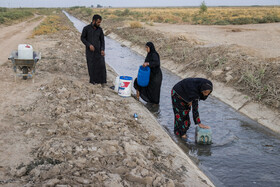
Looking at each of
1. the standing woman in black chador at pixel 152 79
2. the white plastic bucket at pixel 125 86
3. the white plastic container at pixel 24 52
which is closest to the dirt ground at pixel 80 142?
the white plastic bucket at pixel 125 86

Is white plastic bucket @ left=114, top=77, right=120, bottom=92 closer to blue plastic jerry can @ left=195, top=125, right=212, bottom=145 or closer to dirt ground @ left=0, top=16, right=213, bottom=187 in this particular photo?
dirt ground @ left=0, top=16, right=213, bottom=187

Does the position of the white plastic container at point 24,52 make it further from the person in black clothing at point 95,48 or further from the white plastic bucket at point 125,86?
the white plastic bucket at point 125,86

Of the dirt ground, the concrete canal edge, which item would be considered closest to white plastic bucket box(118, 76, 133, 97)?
the dirt ground

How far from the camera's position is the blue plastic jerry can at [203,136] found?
5.52 m

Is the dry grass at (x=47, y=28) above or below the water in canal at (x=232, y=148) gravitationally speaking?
above

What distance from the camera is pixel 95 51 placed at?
7.63m

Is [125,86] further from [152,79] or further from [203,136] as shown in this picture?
[203,136]

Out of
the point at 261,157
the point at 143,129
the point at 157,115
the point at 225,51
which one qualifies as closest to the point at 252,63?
the point at 225,51

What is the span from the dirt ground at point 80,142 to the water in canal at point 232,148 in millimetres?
471

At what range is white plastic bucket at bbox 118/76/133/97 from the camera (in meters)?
7.22

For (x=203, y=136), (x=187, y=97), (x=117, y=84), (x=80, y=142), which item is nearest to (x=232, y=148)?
(x=203, y=136)

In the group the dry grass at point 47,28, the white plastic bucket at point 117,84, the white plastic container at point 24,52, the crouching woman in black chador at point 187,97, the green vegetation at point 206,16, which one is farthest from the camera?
the green vegetation at point 206,16

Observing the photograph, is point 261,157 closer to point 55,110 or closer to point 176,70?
point 55,110

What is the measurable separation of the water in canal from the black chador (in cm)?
160
